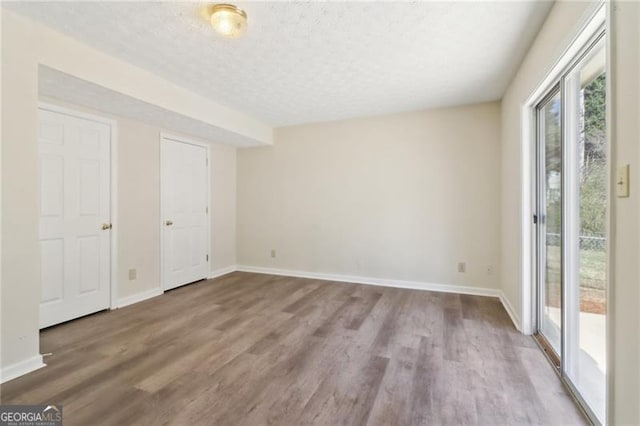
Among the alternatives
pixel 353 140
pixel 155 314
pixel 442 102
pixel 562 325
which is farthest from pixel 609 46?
Answer: pixel 155 314

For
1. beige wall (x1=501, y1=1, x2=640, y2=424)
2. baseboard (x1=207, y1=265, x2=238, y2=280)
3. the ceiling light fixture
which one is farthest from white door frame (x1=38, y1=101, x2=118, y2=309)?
beige wall (x1=501, y1=1, x2=640, y2=424)

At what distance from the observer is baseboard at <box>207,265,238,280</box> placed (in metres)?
4.66

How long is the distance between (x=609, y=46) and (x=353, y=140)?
3270 mm

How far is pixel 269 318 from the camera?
117 inches

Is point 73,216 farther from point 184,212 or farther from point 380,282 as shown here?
point 380,282

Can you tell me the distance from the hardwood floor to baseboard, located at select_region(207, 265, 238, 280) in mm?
1308

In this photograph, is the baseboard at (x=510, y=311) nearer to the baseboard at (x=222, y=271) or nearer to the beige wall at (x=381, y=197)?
the beige wall at (x=381, y=197)

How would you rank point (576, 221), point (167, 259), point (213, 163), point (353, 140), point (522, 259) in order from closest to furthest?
point (576, 221) < point (522, 259) < point (167, 259) < point (353, 140) < point (213, 163)

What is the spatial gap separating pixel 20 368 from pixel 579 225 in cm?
379

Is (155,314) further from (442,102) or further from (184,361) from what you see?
(442,102)

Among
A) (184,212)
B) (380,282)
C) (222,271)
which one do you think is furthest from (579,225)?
(222,271)

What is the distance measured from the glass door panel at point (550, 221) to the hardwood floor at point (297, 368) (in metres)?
0.26

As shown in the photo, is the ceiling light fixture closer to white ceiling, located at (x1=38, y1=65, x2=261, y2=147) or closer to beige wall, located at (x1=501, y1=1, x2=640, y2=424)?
white ceiling, located at (x1=38, y1=65, x2=261, y2=147)

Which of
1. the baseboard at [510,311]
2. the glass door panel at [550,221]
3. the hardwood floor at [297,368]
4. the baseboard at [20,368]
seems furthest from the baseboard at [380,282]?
the baseboard at [20,368]
